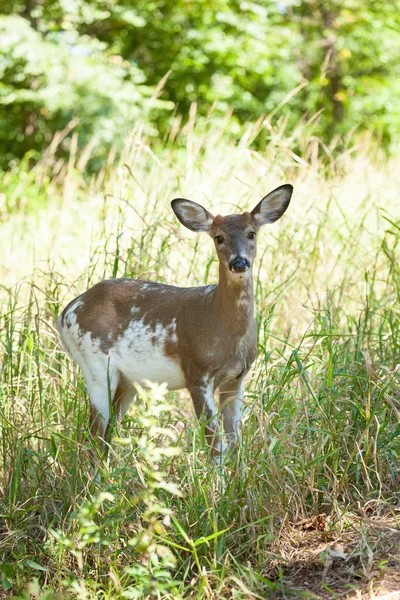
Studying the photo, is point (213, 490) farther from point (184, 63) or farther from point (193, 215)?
point (184, 63)

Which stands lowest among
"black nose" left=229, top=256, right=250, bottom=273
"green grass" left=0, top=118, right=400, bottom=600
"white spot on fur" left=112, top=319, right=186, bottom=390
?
"green grass" left=0, top=118, right=400, bottom=600

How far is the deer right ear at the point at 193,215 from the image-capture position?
4055 mm

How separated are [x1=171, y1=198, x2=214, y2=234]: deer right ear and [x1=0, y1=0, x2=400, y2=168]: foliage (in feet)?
28.3

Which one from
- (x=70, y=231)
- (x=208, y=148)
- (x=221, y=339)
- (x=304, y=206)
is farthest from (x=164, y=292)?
(x=70, y=231)

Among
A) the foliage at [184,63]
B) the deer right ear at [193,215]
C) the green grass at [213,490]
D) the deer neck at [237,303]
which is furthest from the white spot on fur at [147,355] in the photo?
the foliage at [184,63]

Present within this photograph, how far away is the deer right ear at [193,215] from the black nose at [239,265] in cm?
45

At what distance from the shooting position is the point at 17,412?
12.8 feet

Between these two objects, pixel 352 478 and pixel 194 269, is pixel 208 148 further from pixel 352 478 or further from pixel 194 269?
pixel 352 478

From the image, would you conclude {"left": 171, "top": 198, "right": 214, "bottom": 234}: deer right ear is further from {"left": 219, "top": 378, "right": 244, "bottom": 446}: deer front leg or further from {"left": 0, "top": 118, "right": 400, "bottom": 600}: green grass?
{"left": 219, "top": 378, "right": 244, "bottom": 446}: deer front leg

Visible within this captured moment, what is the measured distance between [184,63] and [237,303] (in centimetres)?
1222

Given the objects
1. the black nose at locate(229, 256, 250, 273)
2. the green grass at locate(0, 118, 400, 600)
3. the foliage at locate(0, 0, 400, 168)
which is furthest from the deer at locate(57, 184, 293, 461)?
the foliage at locate(0, 0, 400, 168)

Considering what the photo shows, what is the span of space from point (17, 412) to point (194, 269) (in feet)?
5.78

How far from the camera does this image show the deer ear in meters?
4.00

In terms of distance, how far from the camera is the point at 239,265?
12.1 feet
